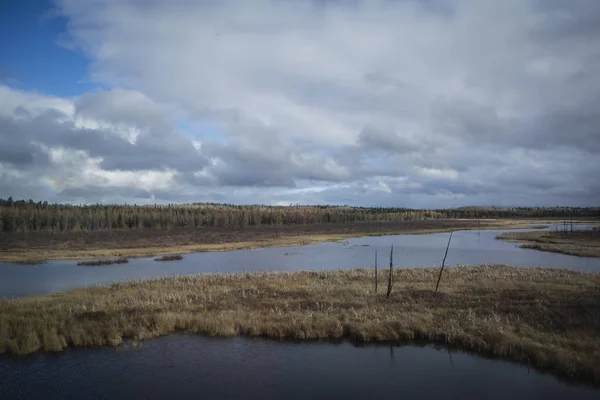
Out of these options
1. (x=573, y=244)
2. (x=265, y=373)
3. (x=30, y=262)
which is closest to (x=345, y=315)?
(x=265, y=373)

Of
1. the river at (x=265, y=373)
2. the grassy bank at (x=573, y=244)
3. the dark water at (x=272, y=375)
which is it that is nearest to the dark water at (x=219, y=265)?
the grassy bank at (x=573, y=244)

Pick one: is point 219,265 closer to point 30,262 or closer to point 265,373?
point 30,262

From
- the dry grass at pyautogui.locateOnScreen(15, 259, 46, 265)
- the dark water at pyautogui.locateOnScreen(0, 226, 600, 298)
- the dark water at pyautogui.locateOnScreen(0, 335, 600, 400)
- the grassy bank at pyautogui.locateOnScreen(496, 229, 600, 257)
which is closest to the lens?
the dark water at pyautogui.locateOnScreen(0, 335, 600, 400)

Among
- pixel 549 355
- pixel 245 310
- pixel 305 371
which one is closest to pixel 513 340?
pixel 549 355

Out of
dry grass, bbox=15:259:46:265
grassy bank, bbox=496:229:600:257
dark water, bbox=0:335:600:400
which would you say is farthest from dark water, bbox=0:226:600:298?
dark water, bbox=0:335:600:400

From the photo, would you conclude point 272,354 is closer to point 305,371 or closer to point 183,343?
point 305,371

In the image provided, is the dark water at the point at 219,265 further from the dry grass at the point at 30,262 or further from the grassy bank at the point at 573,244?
the grassy bank at the point at 573,244

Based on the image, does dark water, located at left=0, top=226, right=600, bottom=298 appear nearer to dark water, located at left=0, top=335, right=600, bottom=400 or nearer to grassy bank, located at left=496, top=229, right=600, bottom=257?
grassy bank, located at left=496, top=229, right=600, bottom=257
